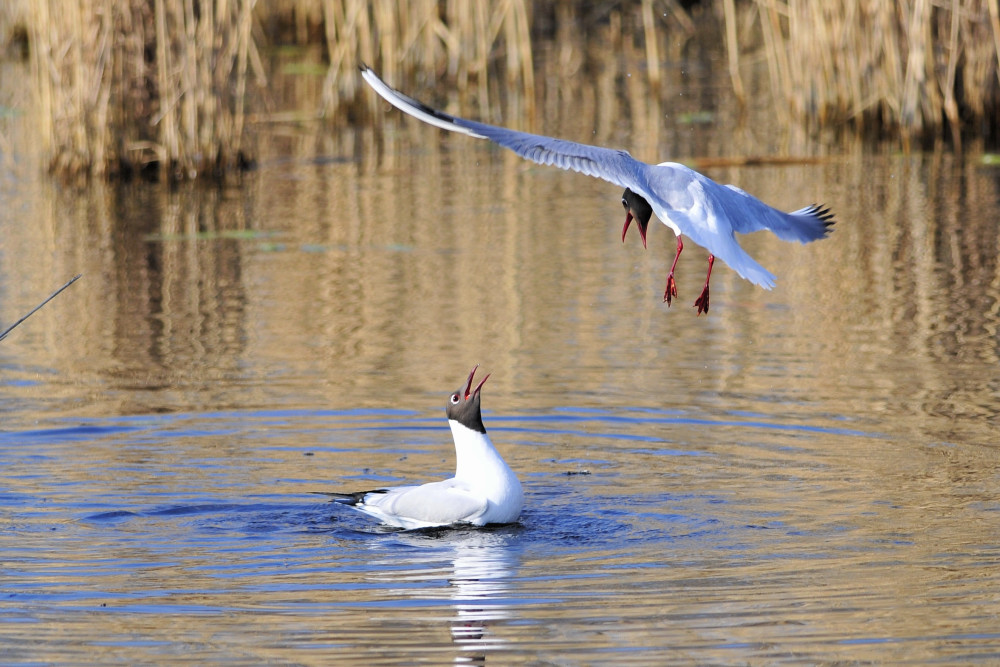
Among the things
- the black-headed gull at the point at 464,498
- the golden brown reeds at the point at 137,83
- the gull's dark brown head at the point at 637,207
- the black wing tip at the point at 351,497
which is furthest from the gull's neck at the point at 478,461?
the golden brown reeds at the point at 137,83

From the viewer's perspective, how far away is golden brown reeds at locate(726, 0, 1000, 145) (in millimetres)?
14078

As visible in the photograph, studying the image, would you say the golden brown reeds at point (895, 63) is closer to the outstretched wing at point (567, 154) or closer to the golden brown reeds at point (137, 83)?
the golden brown reeds at point (137, 83)

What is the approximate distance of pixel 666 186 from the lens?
6.47 meters

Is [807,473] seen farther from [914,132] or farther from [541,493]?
[914,132]

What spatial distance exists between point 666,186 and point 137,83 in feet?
26.4

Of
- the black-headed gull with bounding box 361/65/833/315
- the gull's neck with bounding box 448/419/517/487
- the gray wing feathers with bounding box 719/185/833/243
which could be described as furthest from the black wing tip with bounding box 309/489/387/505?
the gray wing feathers with bounding box 719/185/833/243

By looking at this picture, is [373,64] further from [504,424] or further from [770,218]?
[770,218]

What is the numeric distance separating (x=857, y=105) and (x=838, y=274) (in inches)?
187

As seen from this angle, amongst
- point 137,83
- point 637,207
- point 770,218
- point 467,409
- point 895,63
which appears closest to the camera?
point 467,409

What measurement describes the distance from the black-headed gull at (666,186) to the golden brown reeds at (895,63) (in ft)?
25.4

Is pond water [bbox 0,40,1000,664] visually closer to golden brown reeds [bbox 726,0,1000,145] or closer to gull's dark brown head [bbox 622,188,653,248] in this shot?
golden brown reeds [bbox 726,0,1000,145]

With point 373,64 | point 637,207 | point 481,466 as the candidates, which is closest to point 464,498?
point 481,466

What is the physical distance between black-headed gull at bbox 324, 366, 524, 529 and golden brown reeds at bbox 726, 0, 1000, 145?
28.1ft

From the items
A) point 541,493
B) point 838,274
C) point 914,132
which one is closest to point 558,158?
point 541,493
